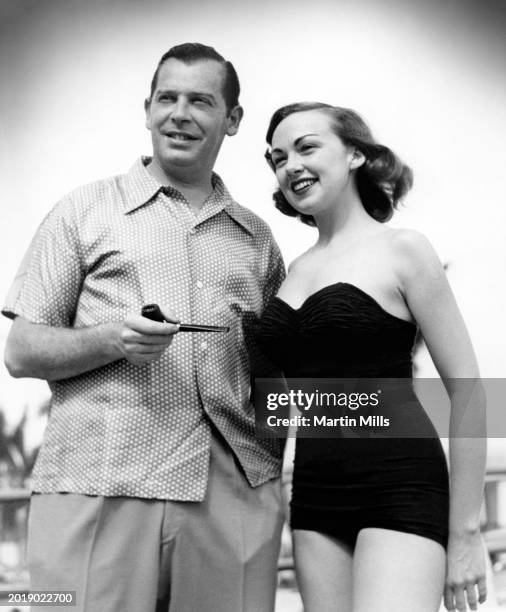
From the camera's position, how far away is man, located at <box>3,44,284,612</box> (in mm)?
1458

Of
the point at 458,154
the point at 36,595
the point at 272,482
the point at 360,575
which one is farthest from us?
the point at 458,154

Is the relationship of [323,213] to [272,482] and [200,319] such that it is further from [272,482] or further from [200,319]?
[272,482]

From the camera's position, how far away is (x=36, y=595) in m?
1.49

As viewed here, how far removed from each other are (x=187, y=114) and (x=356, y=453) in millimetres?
720

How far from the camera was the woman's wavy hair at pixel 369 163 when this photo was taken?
65.6 inches

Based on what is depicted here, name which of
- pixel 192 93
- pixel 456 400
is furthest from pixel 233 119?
pixel 456 400

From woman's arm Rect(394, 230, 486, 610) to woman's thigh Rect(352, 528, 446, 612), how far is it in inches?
1.5

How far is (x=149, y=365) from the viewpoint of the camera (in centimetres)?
150

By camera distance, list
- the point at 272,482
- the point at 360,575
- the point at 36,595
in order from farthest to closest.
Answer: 1. the point at 272,482
2. the point at 36,595
3. the point at 360,575

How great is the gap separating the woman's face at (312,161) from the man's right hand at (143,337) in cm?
43

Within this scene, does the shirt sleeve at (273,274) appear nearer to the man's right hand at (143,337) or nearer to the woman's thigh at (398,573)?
the man's right hand at (143,337)

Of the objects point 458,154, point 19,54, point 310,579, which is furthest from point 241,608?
point 19,54

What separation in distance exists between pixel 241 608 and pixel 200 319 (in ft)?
1.74

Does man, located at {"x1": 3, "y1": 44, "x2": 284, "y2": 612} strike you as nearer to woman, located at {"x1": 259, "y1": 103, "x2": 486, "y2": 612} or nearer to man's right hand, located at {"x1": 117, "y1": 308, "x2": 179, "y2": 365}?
man's right hand, located at {"x1": 117, "y1": 308, "x2": 179, "y2": 365}
